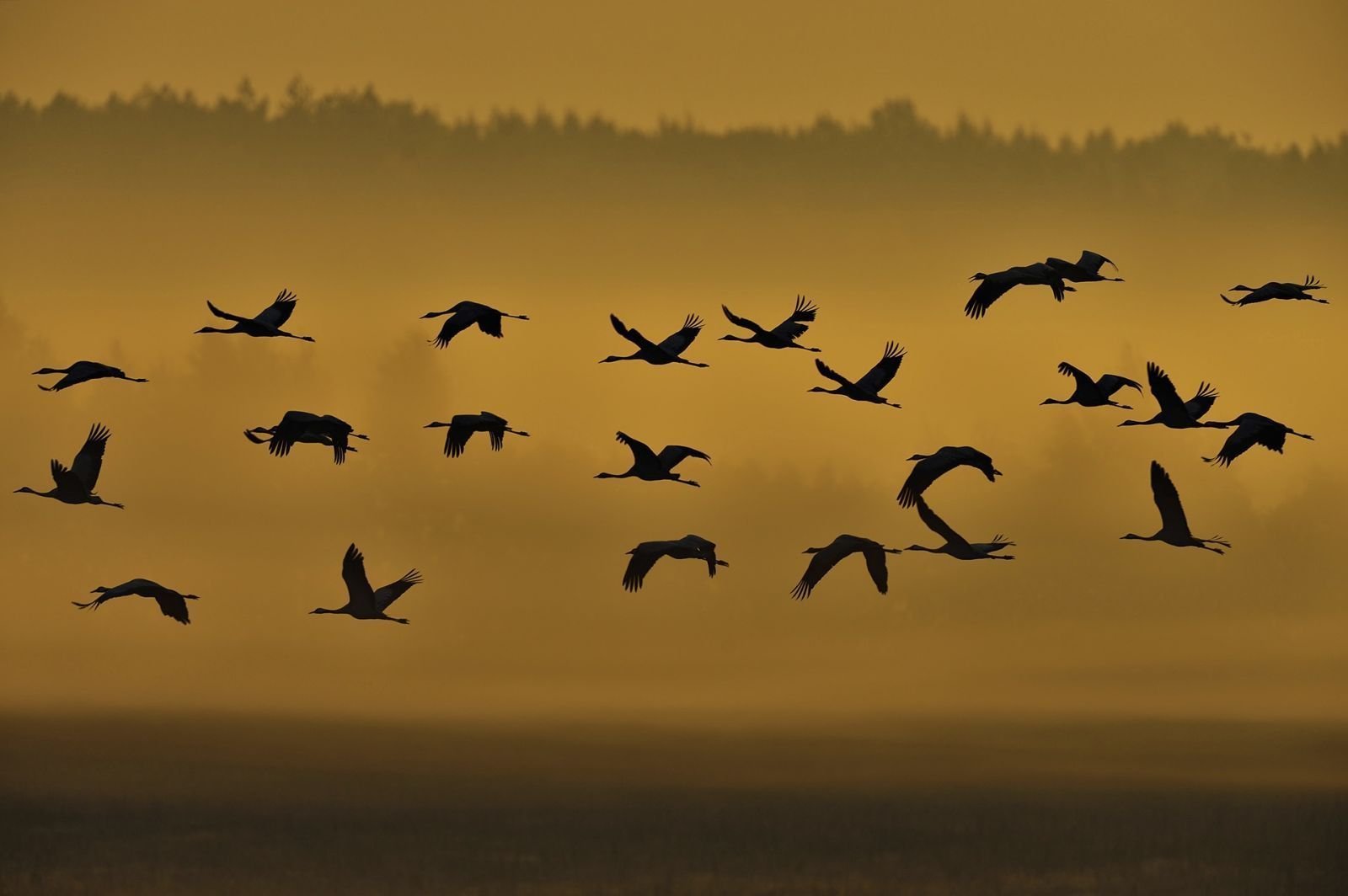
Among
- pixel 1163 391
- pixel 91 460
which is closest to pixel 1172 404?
pixel 1163 391

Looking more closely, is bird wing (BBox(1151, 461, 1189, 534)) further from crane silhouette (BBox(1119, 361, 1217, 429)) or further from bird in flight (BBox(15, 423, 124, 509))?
bird in flight (BBox(15, 423, 124, 509))

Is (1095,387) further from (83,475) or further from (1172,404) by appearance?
(83,475)

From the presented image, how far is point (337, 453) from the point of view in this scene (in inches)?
2306

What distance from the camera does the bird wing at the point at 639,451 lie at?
2283 inches

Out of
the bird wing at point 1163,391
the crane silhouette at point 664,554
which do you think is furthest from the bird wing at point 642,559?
the bird wing at point 1163,391

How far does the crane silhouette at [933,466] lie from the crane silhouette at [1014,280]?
2909 mm

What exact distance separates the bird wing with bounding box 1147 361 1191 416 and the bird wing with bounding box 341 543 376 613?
1821 centimetres

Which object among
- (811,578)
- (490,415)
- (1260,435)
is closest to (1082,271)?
(1260,435)

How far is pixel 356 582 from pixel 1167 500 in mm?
18516

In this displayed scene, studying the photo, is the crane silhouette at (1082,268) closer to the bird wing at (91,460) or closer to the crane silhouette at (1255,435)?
the crane silhouette at (1255,435)

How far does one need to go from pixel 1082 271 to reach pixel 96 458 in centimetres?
2284

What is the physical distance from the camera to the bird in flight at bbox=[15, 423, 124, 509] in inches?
2365

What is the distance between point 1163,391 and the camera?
5681 cm

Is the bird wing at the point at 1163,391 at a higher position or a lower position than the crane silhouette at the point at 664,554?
higher
